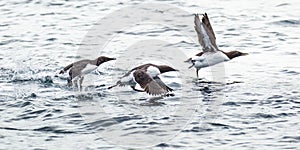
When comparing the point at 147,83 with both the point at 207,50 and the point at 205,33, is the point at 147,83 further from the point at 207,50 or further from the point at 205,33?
the point at 207,50

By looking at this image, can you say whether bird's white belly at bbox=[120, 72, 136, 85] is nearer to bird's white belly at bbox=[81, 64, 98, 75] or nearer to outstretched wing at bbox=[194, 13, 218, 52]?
bird's white belly at bbox=[81, 64, 98, 75]

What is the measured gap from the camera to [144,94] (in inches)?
643

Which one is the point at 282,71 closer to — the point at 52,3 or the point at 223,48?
the point at 223,48

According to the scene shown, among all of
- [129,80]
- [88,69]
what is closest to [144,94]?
[129,80]

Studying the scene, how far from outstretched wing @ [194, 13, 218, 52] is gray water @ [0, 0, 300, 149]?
2.97 ft

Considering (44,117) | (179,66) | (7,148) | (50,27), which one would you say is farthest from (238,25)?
(7,148)

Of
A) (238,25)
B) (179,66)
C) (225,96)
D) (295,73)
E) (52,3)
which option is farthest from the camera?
(52,3)

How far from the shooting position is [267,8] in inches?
925

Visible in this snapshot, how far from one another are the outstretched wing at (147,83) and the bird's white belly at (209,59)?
1811 millimetres

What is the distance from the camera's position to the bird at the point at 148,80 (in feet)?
49.1

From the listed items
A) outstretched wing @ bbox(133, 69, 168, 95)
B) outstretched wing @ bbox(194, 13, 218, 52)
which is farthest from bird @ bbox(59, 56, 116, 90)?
outstretched wing @ bbox(194, 13, 218, 52)

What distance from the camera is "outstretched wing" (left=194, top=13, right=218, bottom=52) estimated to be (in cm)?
1664

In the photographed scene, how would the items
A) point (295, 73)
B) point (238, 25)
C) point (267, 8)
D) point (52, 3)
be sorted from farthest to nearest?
point (52, 3) < point (267, 8) < point (238, 25) < point (295, 73)

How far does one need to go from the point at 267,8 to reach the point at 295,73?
651cm
